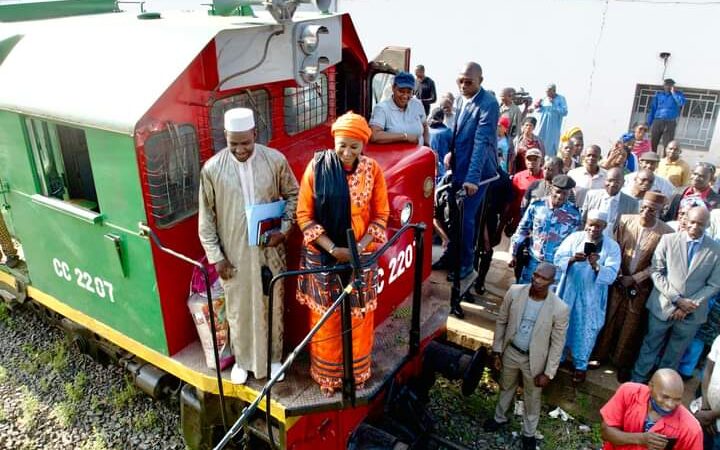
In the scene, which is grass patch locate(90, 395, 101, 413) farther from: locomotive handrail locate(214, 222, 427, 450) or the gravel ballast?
locomotive handrail locate(214, 222, 427, 450)

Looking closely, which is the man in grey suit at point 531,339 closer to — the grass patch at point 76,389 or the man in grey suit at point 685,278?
the man in grey suit at point 685,278

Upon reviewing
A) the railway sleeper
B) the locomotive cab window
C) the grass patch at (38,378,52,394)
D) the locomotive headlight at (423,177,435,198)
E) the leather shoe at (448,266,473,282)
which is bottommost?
the grass patch at (38,378,52,394)

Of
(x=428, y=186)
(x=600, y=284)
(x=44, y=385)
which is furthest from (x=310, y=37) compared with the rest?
(x=44, y=385)

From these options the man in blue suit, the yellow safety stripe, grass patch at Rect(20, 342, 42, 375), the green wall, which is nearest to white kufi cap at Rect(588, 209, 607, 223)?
the man in blue suit

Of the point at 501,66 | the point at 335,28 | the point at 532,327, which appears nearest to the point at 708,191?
the point at 532,327

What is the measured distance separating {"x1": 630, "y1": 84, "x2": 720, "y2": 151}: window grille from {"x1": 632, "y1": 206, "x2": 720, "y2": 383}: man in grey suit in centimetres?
810

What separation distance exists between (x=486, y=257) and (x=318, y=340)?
2.84 meters

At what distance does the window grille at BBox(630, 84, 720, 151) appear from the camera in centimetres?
1123

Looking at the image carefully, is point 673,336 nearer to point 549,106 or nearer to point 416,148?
point 416,148

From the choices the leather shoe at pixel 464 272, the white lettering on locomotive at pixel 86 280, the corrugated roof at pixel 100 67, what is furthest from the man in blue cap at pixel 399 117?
the white lettering on locomotive at pixel 86 280

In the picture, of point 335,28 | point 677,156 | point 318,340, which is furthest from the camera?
point 677,156

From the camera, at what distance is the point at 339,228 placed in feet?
10.6

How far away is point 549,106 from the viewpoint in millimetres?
10406

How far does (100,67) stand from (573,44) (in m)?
10.3
